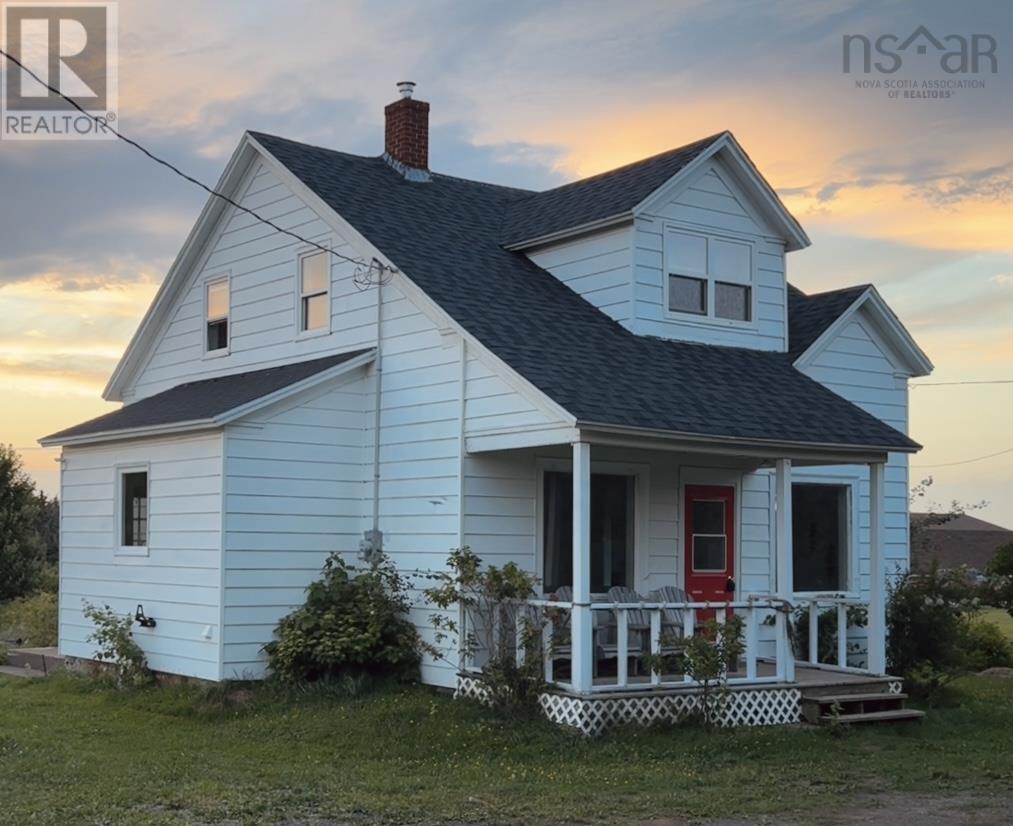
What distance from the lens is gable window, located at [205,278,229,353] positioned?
2009 centimetres

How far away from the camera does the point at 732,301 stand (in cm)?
1830

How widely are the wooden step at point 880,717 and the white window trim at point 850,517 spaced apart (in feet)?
11.2

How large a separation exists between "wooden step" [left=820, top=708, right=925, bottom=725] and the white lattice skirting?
1.45 ft

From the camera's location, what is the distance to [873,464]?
1619 centimetres

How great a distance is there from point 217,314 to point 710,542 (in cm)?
834

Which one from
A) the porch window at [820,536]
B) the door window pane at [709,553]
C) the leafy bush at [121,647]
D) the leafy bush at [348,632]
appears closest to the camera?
the leafy bush at [348,632]

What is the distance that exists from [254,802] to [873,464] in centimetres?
909

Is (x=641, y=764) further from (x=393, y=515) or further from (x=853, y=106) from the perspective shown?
(x=853, y=106)

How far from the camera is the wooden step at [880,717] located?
574 inches

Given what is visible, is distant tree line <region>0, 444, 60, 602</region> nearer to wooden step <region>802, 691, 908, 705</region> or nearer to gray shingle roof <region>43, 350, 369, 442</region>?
gray shingle roof <region>43, 350, 369, 442</region>

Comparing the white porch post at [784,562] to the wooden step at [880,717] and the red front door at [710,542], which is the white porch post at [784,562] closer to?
the wooden step at [880,717]

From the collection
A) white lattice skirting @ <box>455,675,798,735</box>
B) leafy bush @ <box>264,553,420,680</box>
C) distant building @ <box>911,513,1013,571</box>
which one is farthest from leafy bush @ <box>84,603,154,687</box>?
distant building @ <box>911,513,1013,571</box>

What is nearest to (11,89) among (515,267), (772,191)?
(515,267)

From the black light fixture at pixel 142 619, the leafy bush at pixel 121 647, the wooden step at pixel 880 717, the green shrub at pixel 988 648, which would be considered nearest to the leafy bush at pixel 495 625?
the wooden step at pixel 880 717
